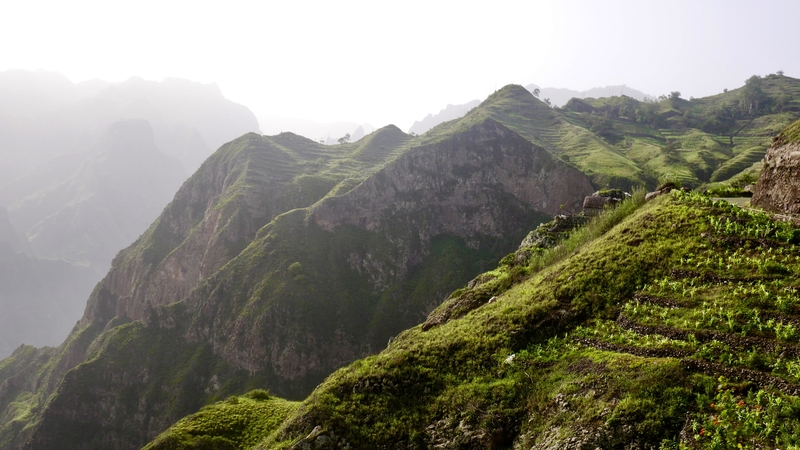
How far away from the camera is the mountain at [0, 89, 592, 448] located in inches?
3501

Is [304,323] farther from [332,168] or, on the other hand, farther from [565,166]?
[565,166]

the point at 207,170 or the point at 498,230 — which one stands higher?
the point at 207,170

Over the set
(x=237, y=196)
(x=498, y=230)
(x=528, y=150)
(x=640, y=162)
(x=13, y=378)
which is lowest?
(x=13, y=378)

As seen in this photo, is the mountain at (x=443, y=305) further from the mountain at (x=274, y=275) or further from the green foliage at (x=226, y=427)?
the mountain at (x=274, y=275)

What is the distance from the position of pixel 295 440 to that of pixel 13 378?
192 metres

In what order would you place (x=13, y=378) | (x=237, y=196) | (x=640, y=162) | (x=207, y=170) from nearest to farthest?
(x=237, y=196) → (x=640, y=162) → (x=13, y=378) → (x=207, y=170)

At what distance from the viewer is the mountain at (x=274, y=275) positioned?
88.9m

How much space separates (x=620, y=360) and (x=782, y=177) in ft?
73.6

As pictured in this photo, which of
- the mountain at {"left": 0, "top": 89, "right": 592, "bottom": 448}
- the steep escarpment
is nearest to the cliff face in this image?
the mountain at {"left": 0, "top": 89, "right": 592, "bottom": 448}

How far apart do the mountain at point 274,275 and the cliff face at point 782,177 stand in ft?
249

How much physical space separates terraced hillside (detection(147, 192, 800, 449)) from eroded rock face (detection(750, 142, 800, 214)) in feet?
11.4

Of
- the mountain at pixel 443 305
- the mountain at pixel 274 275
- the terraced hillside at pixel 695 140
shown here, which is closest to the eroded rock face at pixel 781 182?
the mountain at pixel 443 305

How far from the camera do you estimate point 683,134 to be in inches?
6781

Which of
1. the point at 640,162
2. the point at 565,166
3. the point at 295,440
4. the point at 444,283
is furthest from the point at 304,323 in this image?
the point at 640,162
